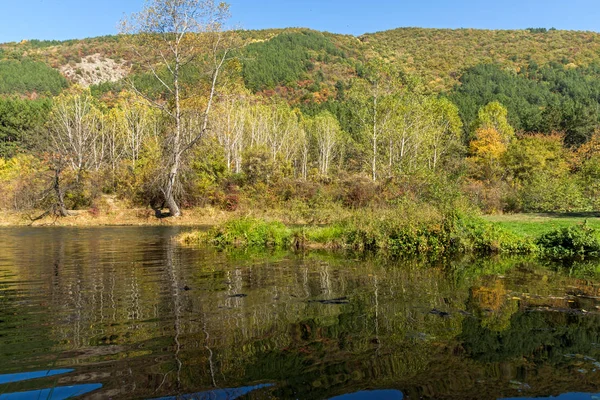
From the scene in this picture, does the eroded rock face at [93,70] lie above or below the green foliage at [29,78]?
above

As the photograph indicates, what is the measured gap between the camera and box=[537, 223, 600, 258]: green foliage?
1712cm

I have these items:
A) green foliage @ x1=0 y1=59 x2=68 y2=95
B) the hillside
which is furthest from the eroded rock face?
the hillside

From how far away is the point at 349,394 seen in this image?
4812 mm

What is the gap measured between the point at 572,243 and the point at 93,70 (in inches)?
5398

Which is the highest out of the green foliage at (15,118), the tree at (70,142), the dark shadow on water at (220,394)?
the green foliage at (15,118)

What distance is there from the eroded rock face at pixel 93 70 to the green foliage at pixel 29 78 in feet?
19.2

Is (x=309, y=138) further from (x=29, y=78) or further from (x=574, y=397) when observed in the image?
(x=29, y=78)

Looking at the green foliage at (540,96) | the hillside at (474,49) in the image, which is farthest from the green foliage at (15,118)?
the hillside at (474,49)

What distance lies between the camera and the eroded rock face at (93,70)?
12275 centimetres

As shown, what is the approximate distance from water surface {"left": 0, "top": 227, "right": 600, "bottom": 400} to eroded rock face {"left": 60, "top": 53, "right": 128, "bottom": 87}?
12592 centimetres

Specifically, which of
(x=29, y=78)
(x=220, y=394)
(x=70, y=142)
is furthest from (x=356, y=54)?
(x=220, y=394)

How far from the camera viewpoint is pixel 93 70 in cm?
12744

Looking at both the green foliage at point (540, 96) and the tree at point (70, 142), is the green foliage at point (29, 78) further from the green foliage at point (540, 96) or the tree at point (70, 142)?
the green foliage at point (540, 96)

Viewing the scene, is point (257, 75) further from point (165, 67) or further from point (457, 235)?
point (457, 235)
